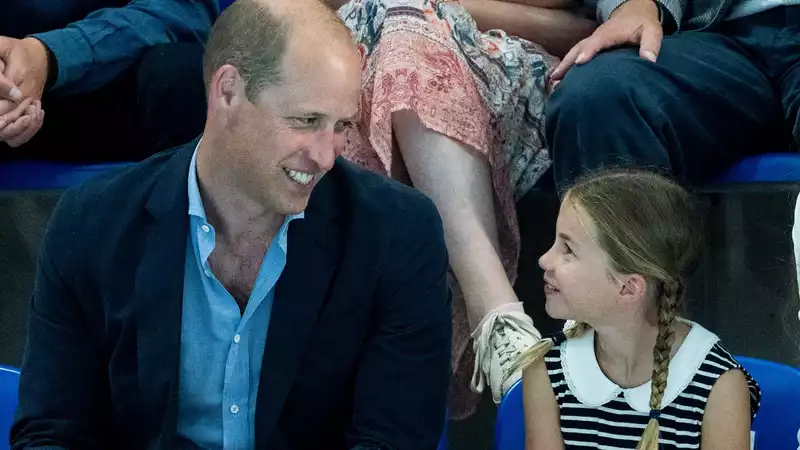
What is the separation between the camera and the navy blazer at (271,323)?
140 centimetres

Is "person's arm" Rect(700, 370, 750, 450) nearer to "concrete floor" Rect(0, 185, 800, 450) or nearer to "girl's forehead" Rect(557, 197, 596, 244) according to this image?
"girl's forehead" Rect(557, 197, 596, 244)

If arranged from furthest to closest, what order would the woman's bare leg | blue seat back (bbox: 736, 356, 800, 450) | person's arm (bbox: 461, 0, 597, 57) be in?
1. person's arm (bbox: 461, 0, 597, 57)
2. the woman's bare leg
3. blue seat back (bbox: 736, 356, 800, 450)

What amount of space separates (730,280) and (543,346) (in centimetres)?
72

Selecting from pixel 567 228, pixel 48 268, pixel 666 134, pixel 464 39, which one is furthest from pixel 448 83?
pixel 48 268

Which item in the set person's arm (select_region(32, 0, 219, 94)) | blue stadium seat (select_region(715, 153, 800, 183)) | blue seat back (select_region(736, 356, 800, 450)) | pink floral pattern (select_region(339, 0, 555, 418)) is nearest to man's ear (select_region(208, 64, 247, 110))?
pink floral pattern (select_region(339, 0, 555, 418))

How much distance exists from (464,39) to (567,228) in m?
0.59

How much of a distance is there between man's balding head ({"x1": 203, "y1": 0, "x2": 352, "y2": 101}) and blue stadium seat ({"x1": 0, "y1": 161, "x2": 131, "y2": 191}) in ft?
2.10

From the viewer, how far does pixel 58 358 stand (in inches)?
55.7

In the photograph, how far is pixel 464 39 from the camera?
1.94 m

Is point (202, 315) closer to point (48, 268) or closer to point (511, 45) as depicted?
point (48, 268)

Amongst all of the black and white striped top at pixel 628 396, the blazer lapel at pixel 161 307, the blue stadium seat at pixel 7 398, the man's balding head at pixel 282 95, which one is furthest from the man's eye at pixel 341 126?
the blue stadium seat at pixel 7 398

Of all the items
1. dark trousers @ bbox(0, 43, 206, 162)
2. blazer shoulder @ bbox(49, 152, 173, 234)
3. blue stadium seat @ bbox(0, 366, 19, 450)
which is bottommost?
blue stadium seat @ bbox(0, 366, 19, 450)

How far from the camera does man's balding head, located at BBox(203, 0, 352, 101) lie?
4.54 ft

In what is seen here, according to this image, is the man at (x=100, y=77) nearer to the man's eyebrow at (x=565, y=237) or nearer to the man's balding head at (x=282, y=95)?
the man's balding head at (x=282, y=95)
